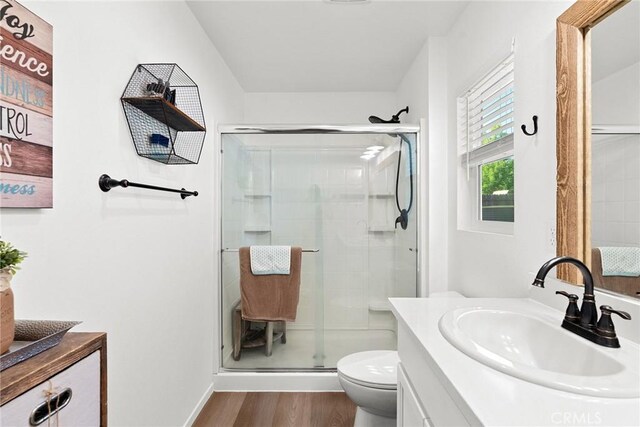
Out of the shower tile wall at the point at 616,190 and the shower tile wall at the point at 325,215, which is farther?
the shower tile wall at the point at 325,215

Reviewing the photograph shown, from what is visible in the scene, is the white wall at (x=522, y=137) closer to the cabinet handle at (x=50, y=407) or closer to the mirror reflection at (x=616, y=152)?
the mirror reflection at (x=616, y=152)

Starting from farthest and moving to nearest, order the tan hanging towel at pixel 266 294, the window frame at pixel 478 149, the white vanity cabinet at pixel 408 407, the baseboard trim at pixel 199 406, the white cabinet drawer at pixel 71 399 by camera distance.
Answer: the tan hanging towel at pixel 266 294 < the baseboard trim at pixel 199 406 < the window frame at pixel 478 149 < the white vanity cabinet at pixel 408 407 < the white cabinet drawer at pixel 71 399

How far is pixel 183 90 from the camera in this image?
1.90 metres

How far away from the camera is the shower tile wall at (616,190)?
3.16 ft

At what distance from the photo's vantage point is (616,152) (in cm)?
103

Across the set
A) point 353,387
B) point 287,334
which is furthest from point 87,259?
point 287,334

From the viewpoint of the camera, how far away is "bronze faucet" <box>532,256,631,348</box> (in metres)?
0.92

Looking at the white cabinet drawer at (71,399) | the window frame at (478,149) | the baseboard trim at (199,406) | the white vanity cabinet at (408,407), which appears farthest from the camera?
the baseboard trim at (199,406)

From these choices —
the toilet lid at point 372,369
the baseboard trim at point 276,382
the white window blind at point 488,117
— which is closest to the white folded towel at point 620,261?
the white window blind at point 488,117

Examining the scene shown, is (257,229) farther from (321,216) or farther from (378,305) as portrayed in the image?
(378,305)

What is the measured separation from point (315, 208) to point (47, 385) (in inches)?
79.1

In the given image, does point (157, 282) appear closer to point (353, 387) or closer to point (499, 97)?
point (353, 387)

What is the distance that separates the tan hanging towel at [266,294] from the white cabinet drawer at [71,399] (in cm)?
172

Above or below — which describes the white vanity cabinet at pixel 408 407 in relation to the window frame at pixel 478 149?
below
